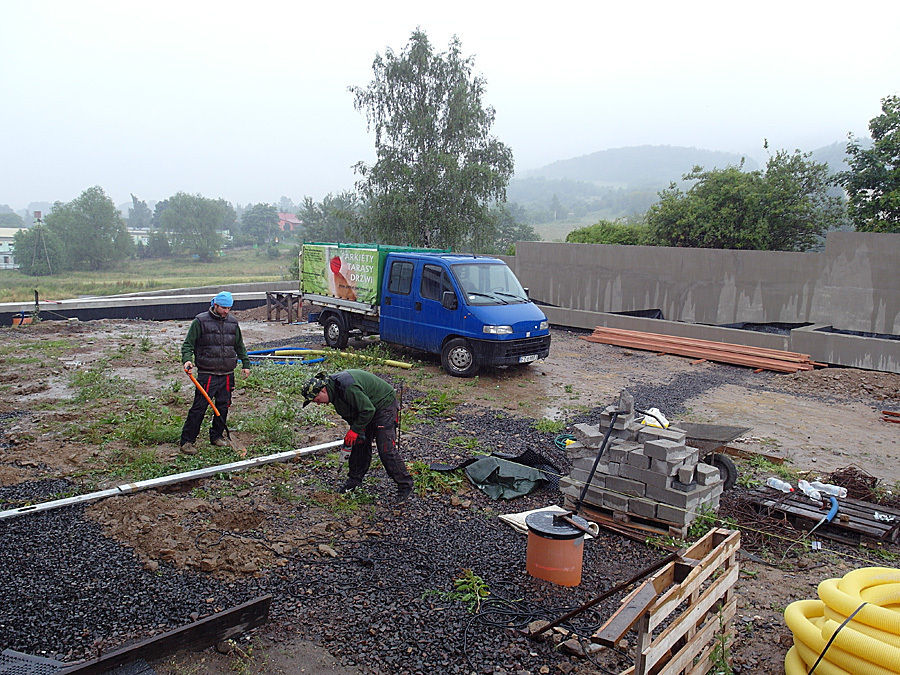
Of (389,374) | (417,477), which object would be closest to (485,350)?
(389,374)

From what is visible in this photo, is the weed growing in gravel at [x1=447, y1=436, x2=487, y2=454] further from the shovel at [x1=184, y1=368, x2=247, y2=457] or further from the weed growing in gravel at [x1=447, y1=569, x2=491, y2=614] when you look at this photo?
the weed growing in gravel at [x1=447, y1=569, x2=491, y2=614]

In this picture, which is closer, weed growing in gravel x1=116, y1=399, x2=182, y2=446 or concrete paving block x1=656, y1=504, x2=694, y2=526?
concrete paving block x1=656, y1=504, x2=694, y2=526

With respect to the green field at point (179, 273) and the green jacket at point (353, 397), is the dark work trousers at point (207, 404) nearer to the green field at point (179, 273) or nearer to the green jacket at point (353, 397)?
the green jacket at point (353, 397)

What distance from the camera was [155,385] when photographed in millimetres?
10484

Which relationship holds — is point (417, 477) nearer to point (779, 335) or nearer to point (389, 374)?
point (389, 374)

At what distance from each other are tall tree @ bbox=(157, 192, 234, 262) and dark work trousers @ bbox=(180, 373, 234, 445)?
80.8 meters

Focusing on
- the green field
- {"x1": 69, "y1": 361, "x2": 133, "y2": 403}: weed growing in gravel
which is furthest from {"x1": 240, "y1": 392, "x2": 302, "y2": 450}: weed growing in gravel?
the green field

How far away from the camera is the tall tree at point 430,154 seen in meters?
27.5

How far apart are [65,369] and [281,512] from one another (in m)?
8.24

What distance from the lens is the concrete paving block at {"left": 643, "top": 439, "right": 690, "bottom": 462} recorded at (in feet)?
17.9

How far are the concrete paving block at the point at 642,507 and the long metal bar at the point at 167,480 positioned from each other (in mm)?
3613

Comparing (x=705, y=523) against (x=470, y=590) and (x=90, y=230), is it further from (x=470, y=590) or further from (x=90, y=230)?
(x=90, y=230)

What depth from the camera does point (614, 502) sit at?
581 centimetres

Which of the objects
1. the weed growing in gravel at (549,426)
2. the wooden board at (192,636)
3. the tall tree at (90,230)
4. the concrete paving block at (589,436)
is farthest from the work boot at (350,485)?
the tall tree at (90,230)
